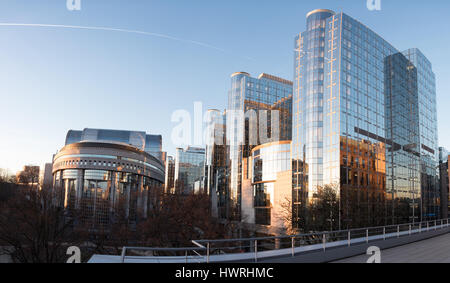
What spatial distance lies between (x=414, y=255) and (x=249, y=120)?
81.7 m

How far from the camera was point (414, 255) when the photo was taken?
45.7 ft

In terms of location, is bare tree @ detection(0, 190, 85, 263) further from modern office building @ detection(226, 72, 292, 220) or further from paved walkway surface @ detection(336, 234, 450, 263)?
modern office building @ detection(226, 72, 292, 220)

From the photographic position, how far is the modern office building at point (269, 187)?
64.2m

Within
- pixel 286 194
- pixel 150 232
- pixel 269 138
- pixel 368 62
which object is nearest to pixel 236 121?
pixel 269 138

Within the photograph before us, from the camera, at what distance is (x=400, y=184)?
6234cm

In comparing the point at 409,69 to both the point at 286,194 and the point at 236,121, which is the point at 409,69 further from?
the point at 236,121

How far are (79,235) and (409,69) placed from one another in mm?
67751

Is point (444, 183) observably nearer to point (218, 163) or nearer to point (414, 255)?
point (218, 163)

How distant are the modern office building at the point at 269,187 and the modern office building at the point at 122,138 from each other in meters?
98.0

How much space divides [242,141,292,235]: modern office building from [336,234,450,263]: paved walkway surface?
43650 mm

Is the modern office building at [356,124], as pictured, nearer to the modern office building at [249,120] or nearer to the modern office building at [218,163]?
the modern office building at [249,120]

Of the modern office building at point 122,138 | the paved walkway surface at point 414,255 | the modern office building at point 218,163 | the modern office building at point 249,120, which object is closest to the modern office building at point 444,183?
the modern office building at point 249,120

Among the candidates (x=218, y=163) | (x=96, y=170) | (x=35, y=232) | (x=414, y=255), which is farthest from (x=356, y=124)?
(x=96, y=170)

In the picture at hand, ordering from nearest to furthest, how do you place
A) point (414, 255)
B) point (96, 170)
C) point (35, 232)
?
point (414, 255) < point (35, 232) < point (96, 170)
